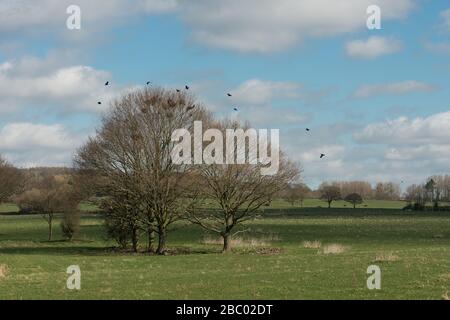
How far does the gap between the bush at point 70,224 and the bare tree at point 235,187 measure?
57.9ft

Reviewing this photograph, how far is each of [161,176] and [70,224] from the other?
17923mm

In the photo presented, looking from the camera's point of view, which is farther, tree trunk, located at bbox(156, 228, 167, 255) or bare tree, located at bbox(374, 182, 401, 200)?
bare tree, located at bbox(374, 182, 401, 200)

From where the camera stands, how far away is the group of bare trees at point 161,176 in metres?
41.9

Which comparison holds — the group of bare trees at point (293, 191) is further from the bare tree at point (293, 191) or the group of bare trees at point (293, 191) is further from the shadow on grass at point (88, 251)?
the shadow on grass at point (88, 251)

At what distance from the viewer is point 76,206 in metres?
55.9

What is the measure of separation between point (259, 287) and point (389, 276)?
16.4ft

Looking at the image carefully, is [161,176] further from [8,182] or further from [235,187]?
[8,182]

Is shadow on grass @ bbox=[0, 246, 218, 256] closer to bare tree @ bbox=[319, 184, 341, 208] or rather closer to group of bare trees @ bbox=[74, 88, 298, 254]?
group of bare trees @ bbox=[74, 88, 298, 254]

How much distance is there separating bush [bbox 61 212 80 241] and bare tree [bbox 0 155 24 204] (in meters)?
15.8

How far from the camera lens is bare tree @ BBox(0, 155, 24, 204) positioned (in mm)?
67750

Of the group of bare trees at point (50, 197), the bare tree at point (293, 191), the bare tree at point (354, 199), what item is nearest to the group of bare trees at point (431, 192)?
the bare tree at point (354, 199)

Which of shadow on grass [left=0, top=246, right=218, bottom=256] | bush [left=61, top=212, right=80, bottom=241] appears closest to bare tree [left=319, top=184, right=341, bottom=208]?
bush [left=61, top=212, right=80, bottom=241]
